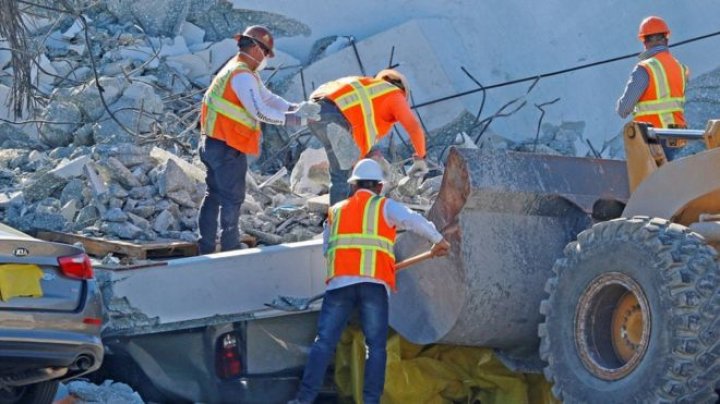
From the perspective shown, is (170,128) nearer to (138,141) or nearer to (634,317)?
(138,141)

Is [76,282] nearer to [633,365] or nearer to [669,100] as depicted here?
[633,365]

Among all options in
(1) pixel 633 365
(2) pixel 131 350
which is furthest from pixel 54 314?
(1) pixel 633 365

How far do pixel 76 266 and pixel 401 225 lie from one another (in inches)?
78.0

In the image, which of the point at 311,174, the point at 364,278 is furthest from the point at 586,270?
the point at 311,174

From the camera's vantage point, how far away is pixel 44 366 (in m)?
6.61

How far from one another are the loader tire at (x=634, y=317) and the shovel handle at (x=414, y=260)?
75cm

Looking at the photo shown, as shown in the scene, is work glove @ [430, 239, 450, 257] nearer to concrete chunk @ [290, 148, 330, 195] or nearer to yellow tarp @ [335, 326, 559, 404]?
yellow tarp @ [335, 326, 559, 404]

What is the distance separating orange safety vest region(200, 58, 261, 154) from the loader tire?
2.66 meters

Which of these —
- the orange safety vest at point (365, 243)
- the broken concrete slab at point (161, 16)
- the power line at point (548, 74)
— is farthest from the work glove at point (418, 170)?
the broken concrete slab at point (161, 16)

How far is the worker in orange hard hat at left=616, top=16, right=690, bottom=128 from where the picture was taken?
917cm

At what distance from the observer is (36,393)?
712cm

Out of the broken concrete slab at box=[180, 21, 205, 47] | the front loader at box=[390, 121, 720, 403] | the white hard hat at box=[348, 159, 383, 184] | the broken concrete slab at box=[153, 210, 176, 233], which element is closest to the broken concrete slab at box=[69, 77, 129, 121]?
the broken concrete slab at box=[180, 21, 205, 47]

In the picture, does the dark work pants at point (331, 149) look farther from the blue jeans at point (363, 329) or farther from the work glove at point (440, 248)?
the work glove at point (440, 248)

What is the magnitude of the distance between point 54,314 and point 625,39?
9592 mm
